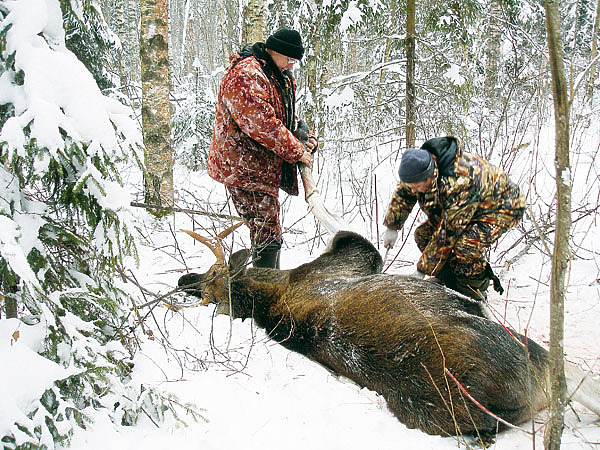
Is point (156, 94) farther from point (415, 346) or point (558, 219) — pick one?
point (558, 219)

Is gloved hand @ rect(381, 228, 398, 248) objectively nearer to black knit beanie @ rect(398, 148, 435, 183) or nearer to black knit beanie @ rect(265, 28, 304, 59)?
black knit beanie @ rect(398, 148, 435, 183)

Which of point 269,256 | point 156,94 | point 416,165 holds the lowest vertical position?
point 269,256

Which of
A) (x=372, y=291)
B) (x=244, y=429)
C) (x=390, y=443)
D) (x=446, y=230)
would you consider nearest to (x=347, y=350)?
(x=372, y=291)

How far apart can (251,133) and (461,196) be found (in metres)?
1.68

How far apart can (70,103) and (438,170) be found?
247 cm

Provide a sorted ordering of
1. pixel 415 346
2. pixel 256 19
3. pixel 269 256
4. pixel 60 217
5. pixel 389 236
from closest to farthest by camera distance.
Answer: pixel 60 217
pixel 415 346
pixel 389 236
pixel 269 256
pixel 256 19

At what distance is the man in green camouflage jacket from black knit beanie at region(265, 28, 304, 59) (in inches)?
47.9

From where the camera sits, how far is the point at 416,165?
293 centimetres

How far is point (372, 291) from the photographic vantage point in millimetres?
2893

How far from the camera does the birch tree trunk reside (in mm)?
1254

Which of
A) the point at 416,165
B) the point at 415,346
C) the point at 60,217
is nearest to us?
the point at 60,217

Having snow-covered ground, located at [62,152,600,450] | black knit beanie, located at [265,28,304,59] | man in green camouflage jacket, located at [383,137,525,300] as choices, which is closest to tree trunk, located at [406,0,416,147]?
man in green camouflage jacket, located at [383,137,525,300]

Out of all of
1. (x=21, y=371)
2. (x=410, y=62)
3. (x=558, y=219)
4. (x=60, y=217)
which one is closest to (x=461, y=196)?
(x=558, y=219)

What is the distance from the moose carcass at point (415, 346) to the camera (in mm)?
2121
